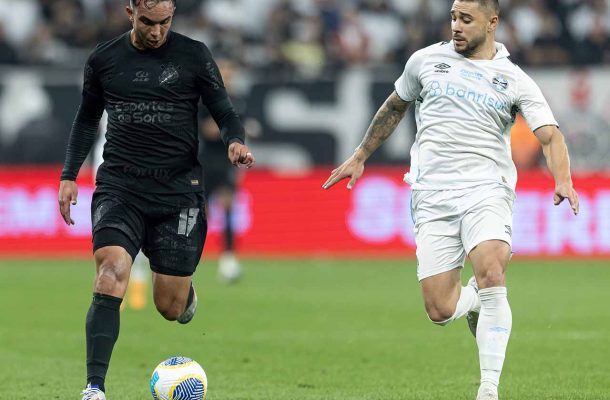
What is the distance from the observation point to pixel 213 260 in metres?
20.5

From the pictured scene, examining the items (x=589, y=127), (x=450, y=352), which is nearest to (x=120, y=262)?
(x=450, y=352)

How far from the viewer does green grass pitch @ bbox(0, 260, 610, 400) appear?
888 cm

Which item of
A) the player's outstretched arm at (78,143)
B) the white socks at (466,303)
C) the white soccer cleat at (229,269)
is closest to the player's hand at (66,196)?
the player's outstretched arm at (78,143)

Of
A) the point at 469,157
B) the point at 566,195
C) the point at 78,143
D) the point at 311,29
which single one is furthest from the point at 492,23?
the point at 311,29

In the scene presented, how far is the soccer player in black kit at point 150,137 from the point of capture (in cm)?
783

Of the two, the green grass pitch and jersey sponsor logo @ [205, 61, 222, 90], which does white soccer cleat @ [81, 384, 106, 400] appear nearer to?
the green grass pitch

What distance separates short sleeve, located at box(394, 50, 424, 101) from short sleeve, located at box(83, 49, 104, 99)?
6.24 ft

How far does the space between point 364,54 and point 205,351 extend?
1355cm

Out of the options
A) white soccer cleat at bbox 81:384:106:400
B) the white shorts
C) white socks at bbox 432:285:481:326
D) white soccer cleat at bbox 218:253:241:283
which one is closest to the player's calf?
white socks at bbox 432:285:481:326

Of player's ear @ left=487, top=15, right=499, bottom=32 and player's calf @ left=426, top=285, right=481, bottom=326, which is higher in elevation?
player's ear @ left=487, top=15, right=499, bottom=32

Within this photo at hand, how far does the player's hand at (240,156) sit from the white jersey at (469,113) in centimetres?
116

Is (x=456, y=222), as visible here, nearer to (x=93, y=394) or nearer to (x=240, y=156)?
(x=240, y=156)

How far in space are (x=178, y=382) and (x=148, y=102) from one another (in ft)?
5.70

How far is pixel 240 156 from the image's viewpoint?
A: 7.75 metres
